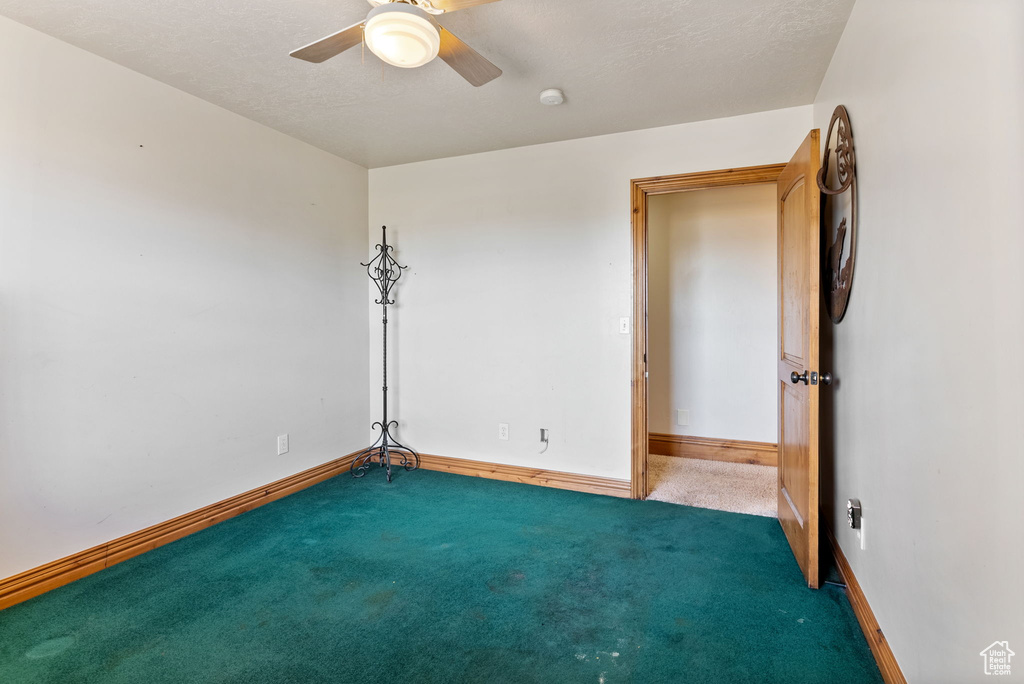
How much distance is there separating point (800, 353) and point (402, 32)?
2105mm

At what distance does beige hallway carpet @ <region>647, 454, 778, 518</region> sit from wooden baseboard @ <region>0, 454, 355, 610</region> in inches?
96.3

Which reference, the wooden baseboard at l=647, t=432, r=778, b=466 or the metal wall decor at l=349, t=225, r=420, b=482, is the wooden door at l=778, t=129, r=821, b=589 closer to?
the wooden baseboard at l=647, t=432, r=778, b=466

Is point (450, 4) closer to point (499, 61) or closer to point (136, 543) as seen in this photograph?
point (499, 61)

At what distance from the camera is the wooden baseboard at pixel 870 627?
5.12 feet

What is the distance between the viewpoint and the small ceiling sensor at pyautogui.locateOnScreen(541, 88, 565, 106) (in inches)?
108

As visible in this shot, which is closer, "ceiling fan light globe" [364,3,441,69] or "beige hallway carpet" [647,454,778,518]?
"ceiling fan light globe" [364,3,441,69]

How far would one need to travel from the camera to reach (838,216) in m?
2.26

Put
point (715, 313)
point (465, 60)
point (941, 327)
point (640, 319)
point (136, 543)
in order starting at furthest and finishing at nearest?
1. point (715, 313)
2. point (640, 319)
3. point (136, 543)
4. point (465, 60)
5. point (941, 327)

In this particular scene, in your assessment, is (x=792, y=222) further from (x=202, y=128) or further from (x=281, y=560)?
(x=202, y=128)

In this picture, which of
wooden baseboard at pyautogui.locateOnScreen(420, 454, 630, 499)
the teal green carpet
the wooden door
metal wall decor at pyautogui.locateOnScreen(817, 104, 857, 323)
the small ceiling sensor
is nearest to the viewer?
the teal green carpet
